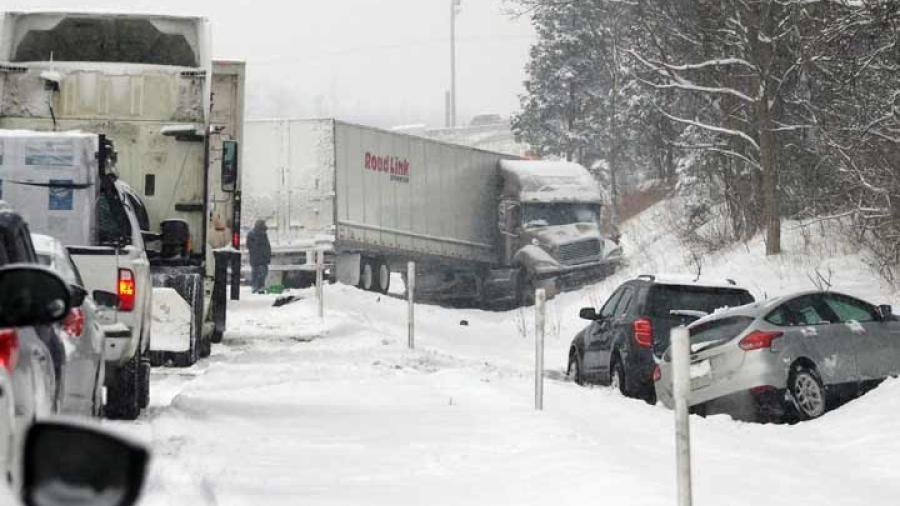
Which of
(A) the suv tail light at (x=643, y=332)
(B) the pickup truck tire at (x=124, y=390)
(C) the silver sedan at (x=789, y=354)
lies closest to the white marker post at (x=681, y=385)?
(B) the pickup truck tire at (x=124, y=390)

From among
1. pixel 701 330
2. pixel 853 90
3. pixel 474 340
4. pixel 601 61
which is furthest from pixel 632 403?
pixel 601 61

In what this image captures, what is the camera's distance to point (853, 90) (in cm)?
2548

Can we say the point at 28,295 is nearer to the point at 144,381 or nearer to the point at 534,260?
the point at 144,381

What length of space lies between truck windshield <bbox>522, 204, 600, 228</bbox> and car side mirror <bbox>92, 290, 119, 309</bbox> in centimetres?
2818

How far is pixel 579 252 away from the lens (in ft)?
133

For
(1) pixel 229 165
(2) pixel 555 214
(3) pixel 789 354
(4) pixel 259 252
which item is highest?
(1) pixel 229 165

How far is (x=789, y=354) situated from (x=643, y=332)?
8.64 feet

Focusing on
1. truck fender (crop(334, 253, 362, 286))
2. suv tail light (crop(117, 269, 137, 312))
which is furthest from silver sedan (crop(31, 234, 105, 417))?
truck fender (crop(334, 253, 362, 286))

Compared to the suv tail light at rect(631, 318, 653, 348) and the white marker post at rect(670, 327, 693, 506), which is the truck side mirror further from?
the white marker post at rect(670, 327, 693, 506)

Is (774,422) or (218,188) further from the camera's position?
(218,188)

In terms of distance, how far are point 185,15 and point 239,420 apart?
7625 mm

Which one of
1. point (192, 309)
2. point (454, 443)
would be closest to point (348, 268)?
point (192, 309)

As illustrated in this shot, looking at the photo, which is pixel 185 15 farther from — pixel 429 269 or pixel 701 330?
pixel 429 269

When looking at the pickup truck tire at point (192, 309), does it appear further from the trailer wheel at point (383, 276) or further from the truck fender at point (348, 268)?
the trailer wheel at point (383, 276)
